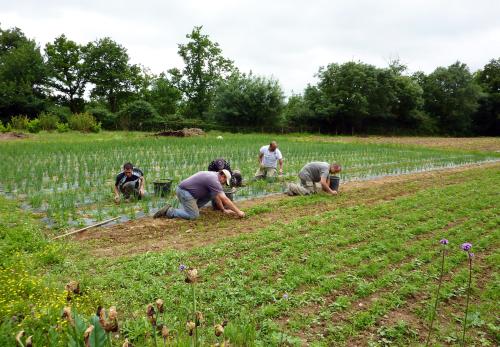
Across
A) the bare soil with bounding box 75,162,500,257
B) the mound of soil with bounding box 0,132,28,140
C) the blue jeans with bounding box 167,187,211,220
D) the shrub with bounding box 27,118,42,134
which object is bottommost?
the bare soil with bounding box 75,162,500,257

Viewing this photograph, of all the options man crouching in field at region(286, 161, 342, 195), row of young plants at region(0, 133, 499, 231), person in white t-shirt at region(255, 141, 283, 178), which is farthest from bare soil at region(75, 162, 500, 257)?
person in white t-shirt at region(255, 141, 283, 178)

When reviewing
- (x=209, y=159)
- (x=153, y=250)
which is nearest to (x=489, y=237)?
(x=153, y=250)

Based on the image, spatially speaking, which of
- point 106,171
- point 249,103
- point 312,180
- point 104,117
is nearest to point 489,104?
point 249,103

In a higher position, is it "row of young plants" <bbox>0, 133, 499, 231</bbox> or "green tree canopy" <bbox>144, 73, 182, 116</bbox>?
"green tree canopy" <bbox>144, 73, 182, 116</bbox>

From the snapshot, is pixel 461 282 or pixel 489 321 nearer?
pixel 489 321

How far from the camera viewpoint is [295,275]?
12.8ft

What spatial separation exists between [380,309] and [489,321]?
946 millimetres

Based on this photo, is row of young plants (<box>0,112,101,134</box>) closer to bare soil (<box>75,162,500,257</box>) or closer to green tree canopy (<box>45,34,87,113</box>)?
green tree canopy (<box>45,34,87,113</box>)

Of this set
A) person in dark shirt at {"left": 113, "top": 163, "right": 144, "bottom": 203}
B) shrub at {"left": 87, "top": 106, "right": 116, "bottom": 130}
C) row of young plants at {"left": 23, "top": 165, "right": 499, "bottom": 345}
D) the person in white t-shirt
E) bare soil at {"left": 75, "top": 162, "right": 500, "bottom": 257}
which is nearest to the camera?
row of young plants at {"left": 23, "top": 165, "right": 499, "bottom": 345}

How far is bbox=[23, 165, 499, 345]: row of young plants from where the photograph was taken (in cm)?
307

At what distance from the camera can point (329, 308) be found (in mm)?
3307

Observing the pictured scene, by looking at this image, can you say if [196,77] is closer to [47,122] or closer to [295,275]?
[47,122]

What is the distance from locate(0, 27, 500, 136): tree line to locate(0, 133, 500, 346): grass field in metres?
25.7

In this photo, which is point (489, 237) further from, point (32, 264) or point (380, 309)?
point (32, 264)
